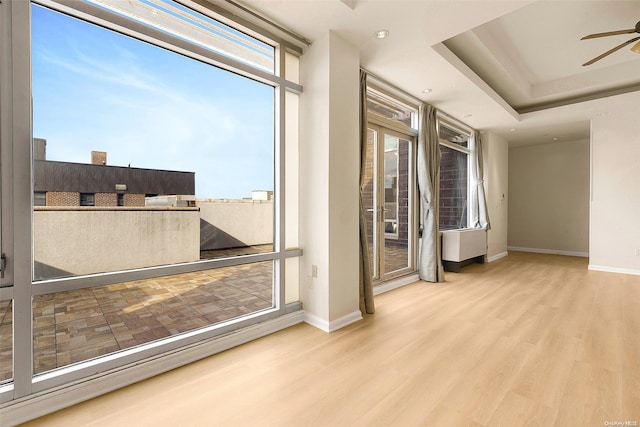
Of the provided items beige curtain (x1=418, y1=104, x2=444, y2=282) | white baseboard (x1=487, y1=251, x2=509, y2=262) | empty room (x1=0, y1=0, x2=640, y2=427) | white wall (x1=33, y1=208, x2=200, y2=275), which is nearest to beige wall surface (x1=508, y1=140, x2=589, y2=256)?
white baseboard (x1=487, y1=251, x2=509, y2=262)

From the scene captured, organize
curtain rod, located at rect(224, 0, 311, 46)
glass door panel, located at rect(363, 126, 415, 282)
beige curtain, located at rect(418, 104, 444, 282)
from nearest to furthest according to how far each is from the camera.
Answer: curtain rod, located at rect(224, 0, 311, 46) < glass door panel, located at rect(363, 126, 415, 282) < beige curtain, located at rect(418, 104, 444, 282)

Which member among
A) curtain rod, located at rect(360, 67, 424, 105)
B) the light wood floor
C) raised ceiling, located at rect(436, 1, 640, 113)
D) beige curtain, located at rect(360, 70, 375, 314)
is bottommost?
the light wood floor

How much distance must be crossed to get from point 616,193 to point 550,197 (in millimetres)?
2292

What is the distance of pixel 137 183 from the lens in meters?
2.01

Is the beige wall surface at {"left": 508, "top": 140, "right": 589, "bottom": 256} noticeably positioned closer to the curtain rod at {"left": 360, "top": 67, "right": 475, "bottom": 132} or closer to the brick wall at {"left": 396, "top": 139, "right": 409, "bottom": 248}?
the curtain rod at {"left": 360, "top": 67, "right": 475, "bottom": 132}

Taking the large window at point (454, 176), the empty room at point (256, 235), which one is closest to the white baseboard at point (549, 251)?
the large window at point (454, 176)

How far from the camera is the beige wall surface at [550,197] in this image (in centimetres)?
690

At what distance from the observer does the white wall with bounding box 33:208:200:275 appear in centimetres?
172

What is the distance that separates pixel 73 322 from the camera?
1.90 m

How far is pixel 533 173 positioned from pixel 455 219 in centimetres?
358

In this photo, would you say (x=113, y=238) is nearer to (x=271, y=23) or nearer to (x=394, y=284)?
(x=271, y=23)

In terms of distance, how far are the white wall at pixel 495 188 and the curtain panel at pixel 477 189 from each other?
244mm

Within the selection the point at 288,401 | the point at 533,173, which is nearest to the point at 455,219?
the point at 533,173

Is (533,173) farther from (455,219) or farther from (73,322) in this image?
(73,322)
